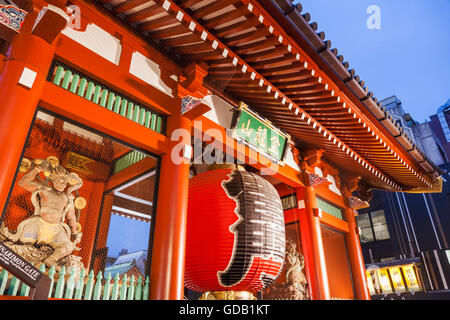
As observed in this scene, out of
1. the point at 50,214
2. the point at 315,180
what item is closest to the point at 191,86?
the point at 50,214

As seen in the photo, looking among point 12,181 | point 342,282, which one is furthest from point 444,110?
point 12,181

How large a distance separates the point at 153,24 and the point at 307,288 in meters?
5.61

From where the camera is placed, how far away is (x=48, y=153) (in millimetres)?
4207

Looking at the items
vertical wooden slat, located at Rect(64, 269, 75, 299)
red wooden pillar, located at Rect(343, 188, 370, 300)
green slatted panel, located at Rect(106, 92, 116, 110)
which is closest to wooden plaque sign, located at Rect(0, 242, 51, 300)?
vertical wooden slat, located at Rect(64, 269, 75, 299)

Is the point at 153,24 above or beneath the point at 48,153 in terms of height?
above

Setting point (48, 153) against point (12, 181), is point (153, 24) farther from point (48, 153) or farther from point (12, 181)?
A: point (12, 181)

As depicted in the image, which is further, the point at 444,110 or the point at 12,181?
the point at 444,110

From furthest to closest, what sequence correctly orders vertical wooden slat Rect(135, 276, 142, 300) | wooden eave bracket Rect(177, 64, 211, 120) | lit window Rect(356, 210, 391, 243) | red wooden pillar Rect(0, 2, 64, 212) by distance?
lit window Rect(356, 210, 391, 243)
wooden eave bracket Rect(177, 64, 211, 120)
vertical wooden slat Rect(135, 276, 142, 300)
red wooden pillar Rect(0, 2, 64, 212)

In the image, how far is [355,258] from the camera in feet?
24.3

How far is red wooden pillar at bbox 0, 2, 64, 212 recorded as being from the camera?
2.54 meters

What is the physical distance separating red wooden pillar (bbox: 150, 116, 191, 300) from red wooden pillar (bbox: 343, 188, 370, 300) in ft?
17.6

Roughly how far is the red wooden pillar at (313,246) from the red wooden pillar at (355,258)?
5.58ft

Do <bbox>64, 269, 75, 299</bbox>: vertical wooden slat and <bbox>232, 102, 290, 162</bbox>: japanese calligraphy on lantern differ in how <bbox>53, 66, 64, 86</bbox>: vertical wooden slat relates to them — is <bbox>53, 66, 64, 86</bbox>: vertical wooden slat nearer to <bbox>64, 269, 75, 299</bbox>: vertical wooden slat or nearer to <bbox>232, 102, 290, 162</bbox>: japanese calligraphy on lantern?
<bbox>64, 269, 75, 299</bbox>: vertical wooden slat

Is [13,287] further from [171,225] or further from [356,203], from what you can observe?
[356,203]
